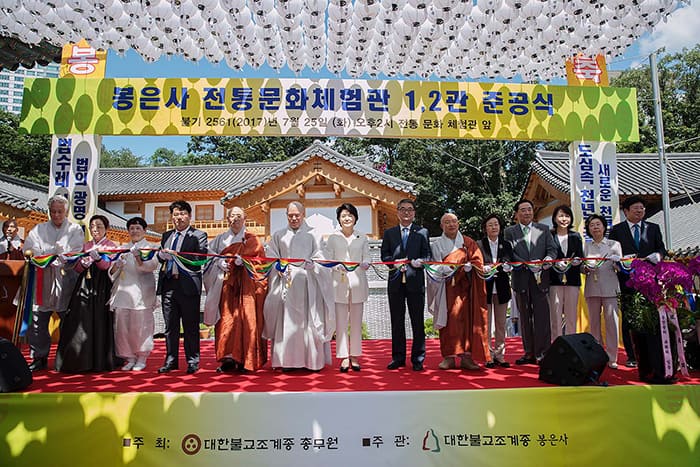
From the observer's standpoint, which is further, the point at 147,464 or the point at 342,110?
the point at 342,110

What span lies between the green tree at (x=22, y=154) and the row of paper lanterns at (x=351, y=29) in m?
20.4

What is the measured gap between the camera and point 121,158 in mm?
39500

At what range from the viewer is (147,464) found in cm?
322

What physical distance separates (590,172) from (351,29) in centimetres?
363

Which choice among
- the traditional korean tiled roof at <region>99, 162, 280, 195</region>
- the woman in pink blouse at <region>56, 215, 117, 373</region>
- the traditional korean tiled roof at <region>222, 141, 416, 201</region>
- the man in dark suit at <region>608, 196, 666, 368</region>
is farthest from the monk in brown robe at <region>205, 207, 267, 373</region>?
the traditional korean tiled roof at <region>99, 162, 280, 195</region>

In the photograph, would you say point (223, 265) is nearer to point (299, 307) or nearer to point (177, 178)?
point (299, 307)

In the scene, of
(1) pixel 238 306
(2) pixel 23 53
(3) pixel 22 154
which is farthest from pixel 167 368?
(3) pixel 22 154

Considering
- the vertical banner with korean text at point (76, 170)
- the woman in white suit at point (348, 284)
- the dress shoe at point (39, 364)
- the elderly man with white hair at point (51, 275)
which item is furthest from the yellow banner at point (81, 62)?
the woman in white suit at point (348, 284)

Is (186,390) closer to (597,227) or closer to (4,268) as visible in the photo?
(4,268)

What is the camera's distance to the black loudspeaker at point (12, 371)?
11.2 feet

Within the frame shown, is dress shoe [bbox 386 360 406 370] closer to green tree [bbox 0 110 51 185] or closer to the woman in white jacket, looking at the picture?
the woman in white jacket

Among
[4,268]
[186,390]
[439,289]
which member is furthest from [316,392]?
[4,268]

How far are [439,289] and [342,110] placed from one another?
2.69m

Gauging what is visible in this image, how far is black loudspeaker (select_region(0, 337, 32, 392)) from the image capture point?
3420 millimetres
